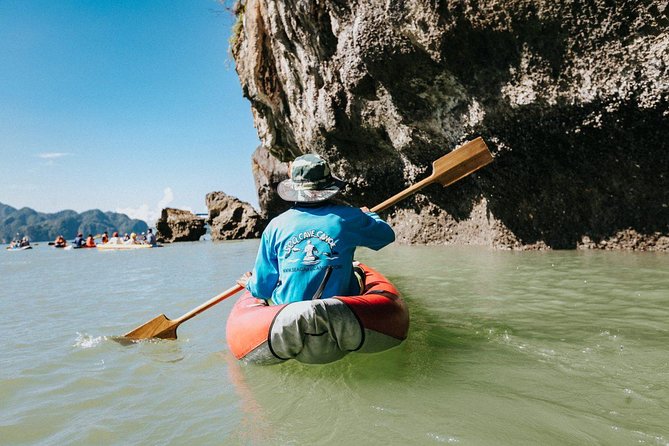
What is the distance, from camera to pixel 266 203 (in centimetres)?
2816

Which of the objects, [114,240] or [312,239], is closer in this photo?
[312,239]

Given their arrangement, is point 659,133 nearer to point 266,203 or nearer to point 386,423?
point 386,423

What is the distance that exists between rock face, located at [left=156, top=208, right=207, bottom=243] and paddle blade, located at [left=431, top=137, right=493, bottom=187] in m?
29.1

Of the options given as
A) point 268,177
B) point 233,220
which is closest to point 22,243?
point 233,220

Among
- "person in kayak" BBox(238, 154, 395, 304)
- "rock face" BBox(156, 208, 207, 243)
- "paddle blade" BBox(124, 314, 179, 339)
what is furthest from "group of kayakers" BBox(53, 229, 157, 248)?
"person in kayak" BBox(238, 154, 395, 304)

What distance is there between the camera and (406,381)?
8.38 feet

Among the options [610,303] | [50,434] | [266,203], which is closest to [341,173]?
[610,303]

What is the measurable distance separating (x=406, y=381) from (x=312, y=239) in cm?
104

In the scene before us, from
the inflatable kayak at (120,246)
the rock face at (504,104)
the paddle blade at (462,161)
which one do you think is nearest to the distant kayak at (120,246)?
the inflatable kayak at (120,246)

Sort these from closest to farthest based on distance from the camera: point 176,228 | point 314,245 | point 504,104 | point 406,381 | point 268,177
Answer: point 406,381
point 314,245
point 504,104
point 268,177
point 176,228

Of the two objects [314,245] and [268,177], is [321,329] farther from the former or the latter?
[268,177]

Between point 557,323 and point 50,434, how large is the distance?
11.8ft

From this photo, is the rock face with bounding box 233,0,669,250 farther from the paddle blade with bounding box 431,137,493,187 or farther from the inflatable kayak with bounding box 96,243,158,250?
the inflatable kayak with bounding box 96,243,158,250

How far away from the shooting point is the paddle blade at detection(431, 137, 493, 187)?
545cm
